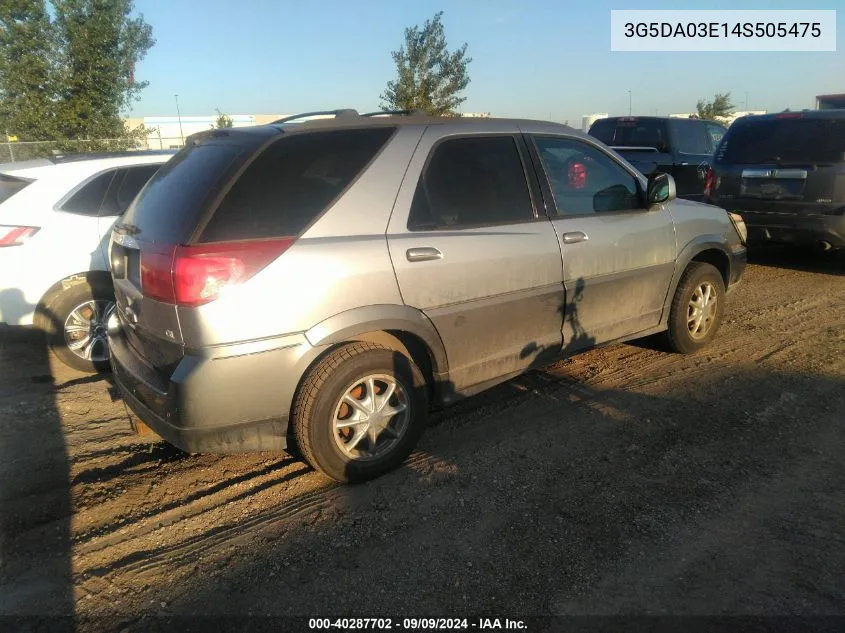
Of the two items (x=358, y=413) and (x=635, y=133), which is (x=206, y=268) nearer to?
(x=358, y=413)

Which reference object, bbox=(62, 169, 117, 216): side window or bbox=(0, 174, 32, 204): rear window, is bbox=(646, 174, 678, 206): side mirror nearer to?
bbox=(62, 169, 117, 216): side window

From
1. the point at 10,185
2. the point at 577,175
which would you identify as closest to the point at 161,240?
the point at 577,175

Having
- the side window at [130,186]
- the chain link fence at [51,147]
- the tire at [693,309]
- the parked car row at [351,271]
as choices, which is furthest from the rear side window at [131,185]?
the chain link fence at [51,147]

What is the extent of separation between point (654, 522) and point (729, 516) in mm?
384

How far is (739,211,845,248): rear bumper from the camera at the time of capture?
724cm

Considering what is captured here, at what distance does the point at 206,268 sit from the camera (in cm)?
282

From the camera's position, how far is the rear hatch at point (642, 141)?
1179 centimetres

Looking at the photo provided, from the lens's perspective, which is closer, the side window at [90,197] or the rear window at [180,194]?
the rear window at [180,194]

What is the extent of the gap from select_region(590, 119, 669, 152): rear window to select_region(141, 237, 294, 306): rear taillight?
414 inches

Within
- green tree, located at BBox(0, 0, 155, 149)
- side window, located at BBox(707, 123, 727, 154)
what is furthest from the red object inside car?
green tree, located at BBox(0, 0, 155, 149)

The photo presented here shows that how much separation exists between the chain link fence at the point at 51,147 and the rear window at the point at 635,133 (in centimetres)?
1185

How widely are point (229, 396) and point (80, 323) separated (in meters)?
2.84

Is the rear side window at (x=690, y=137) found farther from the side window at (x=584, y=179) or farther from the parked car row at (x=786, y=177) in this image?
the side window at (x=584, y=179)

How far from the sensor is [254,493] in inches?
132
